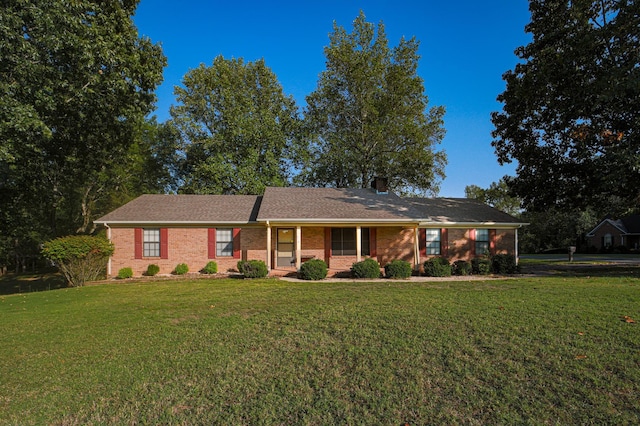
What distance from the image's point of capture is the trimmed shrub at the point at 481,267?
49.6ft

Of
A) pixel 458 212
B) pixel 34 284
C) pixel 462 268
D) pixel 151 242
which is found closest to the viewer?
pixel 462 268

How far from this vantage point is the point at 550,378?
4113 millimetres

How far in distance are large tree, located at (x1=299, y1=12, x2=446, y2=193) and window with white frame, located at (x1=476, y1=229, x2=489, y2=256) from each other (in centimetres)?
892

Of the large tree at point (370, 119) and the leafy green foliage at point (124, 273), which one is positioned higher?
the large tree at point (370, 119)

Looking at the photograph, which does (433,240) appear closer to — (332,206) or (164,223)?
(332,206)

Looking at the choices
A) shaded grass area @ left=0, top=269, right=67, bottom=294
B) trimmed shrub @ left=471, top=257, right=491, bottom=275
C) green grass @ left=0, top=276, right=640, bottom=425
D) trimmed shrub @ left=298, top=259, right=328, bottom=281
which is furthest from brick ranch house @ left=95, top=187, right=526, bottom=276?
green grass @ left=0, top=276, right=640, bottom=425

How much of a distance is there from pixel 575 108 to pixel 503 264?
7.24 metres

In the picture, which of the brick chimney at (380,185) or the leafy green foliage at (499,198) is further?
the leafy green foliage at (499,198)

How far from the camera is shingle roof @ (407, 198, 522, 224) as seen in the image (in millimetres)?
18266

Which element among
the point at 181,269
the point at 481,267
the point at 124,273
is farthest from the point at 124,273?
the point at 481,267

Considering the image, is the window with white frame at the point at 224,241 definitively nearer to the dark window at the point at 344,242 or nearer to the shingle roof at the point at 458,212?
the dark window at the point at 344,242

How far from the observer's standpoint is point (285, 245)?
17406 millimetres

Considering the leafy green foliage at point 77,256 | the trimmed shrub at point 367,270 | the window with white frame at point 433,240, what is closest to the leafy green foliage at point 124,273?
the leafy green foliage at point 77,256

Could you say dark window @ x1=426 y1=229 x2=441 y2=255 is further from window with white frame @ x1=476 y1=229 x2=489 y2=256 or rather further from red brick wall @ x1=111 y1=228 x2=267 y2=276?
red brick wall @ x1=111 y1=228 x2=267 y2=276
